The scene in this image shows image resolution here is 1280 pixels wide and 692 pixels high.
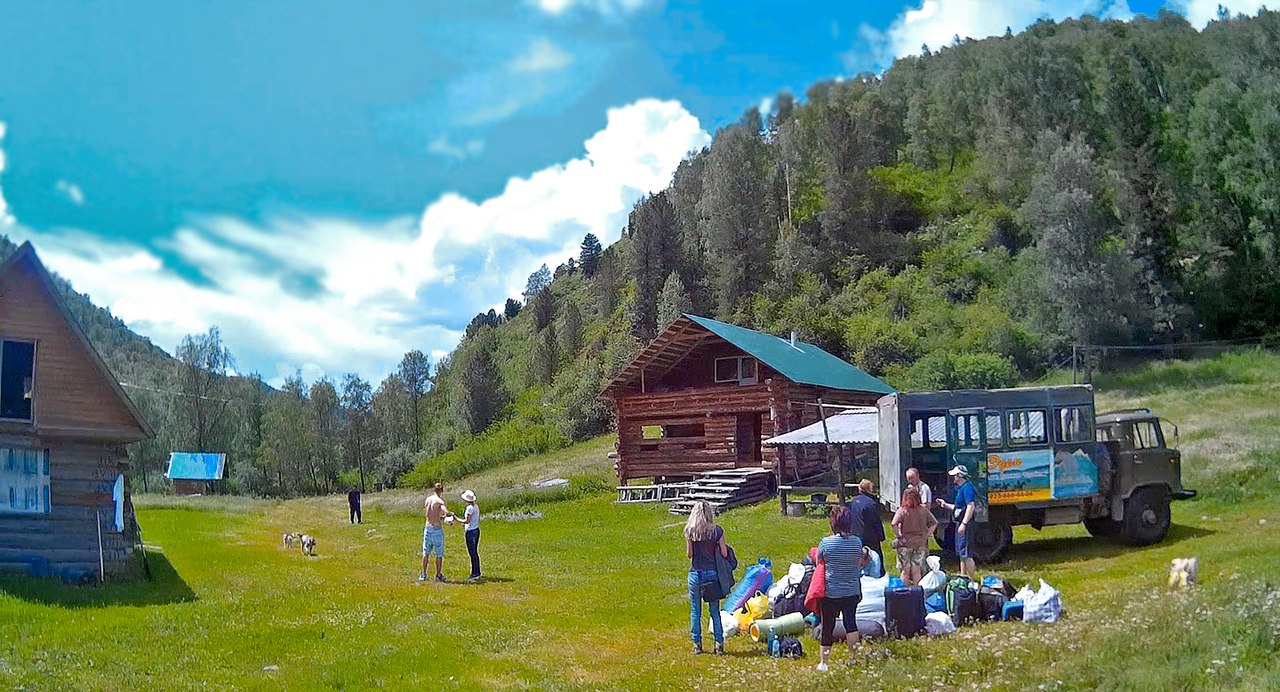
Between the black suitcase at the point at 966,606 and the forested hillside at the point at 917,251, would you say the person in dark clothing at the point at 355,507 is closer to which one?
the forested hillside at the point at 917,251

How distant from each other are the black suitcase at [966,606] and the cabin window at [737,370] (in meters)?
25.2

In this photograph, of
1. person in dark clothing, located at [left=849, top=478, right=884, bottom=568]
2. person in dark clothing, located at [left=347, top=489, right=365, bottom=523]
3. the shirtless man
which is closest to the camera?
person in dark clothing, located at [left=849, top=478, right=884, bottom=568]

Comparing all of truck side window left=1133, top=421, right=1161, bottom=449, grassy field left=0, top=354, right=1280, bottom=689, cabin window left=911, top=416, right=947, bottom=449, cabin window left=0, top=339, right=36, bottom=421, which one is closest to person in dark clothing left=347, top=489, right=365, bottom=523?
grassy field left=0, top=354, right=1280, bottom=689

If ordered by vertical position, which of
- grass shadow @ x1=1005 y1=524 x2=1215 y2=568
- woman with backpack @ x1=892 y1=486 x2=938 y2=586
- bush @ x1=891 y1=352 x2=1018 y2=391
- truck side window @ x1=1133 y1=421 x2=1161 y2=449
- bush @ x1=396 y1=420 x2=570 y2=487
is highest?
bush @ x1=891 y1=352 x2=1018 y2=391

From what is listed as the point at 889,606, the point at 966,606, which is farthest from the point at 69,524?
the point at 966,606

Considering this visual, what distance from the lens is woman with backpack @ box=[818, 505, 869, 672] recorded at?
10.3 metres

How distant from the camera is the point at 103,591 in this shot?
55.8 ft

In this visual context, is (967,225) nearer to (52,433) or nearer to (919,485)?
(919,485)

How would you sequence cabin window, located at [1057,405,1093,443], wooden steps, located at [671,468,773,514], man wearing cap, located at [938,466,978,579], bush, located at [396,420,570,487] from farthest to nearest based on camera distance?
bush, located at [396,420,570,487] < wooden steps, located at [671,468,773,514] < cabin window, located at [1057,405,1093,443] < man wearing cap, located at [938,466,978,579]

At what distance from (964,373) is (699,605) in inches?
1804

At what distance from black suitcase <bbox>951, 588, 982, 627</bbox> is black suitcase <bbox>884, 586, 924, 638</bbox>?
0.94 metres

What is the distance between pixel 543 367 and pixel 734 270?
28305 millimetres

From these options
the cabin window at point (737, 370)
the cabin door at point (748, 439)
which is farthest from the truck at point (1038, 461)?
the cabin door at point (748, 439)

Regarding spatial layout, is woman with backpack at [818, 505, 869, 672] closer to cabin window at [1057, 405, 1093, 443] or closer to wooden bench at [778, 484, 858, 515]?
cabin window at [1057, 405, 1093, 443]
